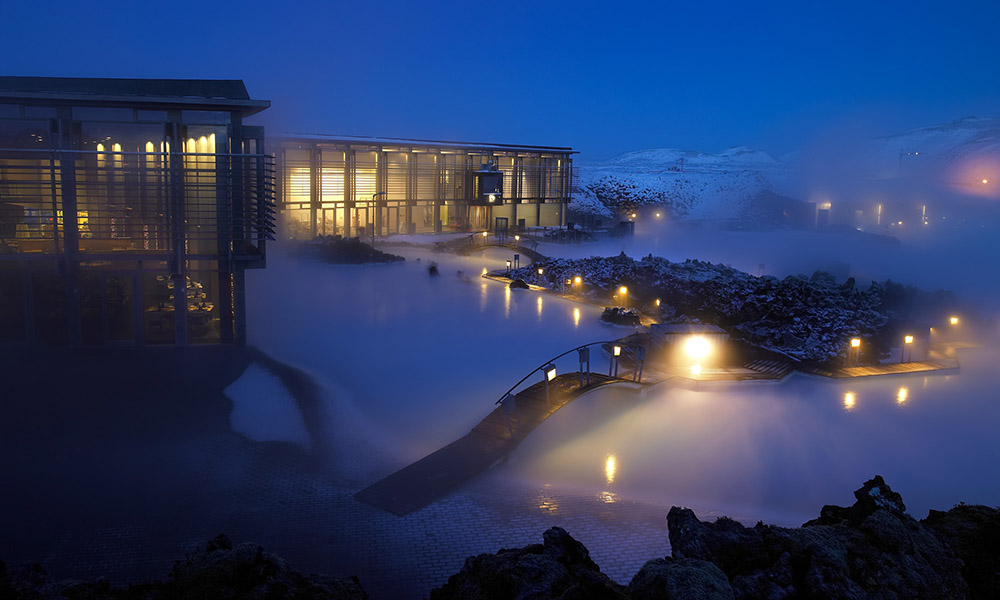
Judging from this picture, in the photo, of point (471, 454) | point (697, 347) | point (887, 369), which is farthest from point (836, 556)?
point (887, 369)

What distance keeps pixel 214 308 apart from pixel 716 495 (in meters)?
12.2

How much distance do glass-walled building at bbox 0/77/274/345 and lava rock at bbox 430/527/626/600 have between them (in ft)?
40.1

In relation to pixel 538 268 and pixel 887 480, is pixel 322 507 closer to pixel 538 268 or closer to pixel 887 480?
pixel 887 480

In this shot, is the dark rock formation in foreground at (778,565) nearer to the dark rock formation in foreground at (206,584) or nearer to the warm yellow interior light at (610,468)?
the dark rock formation in foreground at (206,584)

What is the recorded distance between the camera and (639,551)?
9.16m

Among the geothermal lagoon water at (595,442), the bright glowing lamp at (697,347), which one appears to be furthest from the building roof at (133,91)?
the bright glowing lamp at (697,347)

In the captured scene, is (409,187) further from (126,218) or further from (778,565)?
(778,565)

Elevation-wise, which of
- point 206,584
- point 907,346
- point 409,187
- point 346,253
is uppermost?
point 409,187

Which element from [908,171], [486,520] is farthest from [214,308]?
[908,171]

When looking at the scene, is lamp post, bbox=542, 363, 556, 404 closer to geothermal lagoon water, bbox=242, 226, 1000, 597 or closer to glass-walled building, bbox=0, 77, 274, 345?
geothermal lagoon water, bbox=242, 226, 1000, 597

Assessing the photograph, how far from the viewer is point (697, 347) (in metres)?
19.3

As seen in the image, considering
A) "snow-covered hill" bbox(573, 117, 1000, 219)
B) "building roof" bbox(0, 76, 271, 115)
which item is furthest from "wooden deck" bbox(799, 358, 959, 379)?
"snow-covered hill" bbox(573, 117, 1000, 219)

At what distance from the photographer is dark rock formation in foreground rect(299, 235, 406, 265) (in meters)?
35.2

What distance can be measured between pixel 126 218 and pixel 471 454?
9979mm
